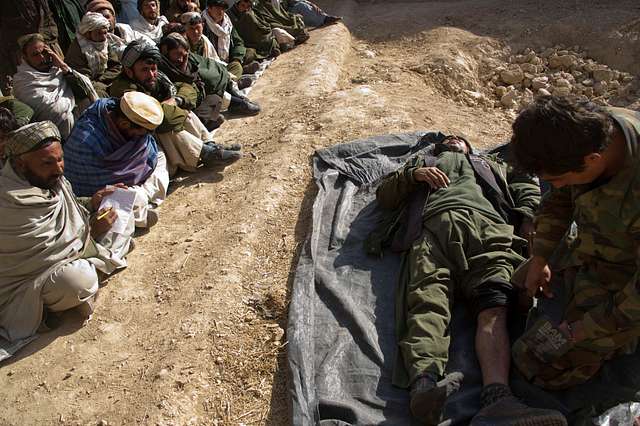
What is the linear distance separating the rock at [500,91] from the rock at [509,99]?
96mm

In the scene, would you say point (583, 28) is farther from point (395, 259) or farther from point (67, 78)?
point (67, 78)

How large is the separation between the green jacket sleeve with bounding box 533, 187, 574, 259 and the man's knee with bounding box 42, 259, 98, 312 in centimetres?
235

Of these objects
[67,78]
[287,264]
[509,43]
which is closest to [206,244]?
[287,264]

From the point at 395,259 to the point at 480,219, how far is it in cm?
56

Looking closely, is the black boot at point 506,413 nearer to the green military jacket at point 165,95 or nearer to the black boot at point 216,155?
the black boot at point 216,155

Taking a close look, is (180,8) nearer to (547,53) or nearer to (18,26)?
(18,26)

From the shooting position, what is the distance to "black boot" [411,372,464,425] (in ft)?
7.41

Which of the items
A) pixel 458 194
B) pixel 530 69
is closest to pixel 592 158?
pixel 458 194

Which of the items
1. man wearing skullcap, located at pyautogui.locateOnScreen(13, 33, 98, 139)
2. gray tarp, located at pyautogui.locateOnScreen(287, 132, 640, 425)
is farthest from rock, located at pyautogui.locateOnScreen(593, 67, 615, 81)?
man wearing skullcap, located at pyautogui.locateOnScreen(13, 33, 98, 139)

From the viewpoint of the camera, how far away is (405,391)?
8.22ft

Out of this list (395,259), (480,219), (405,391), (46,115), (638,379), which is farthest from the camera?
(46,115)

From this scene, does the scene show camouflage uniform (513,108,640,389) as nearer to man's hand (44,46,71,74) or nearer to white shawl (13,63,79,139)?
white shawl (13,63,79,139)

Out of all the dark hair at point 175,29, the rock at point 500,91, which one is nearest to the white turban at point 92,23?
the dark hair at point 175,29

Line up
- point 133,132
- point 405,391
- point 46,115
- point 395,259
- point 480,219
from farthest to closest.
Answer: point 46,115 < point 133,132 < point 395,259 < point 480,219 < point 405,391
